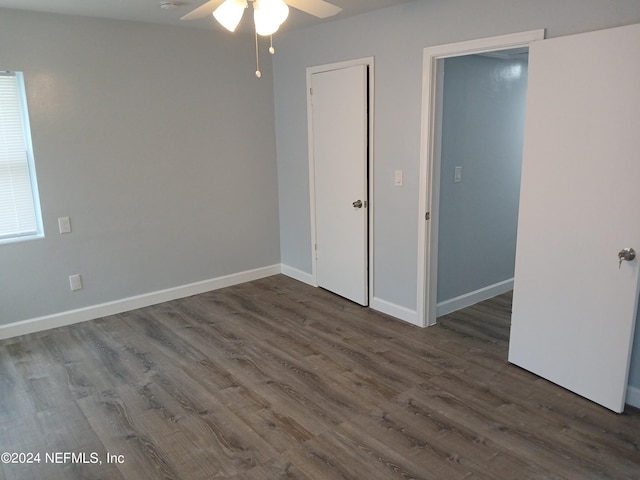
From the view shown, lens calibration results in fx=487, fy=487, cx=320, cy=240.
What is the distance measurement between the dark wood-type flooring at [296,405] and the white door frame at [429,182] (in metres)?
0.29

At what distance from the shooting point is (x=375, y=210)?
13.6ft

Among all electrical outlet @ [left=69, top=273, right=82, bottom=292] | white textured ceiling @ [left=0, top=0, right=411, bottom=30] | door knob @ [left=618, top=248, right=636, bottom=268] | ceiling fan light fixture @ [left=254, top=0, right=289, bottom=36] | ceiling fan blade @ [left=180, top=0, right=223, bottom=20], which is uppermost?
white textured ceiling @ [left=0, top=0, right=411, bottom=30]

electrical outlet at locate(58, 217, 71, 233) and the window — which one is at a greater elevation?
the window

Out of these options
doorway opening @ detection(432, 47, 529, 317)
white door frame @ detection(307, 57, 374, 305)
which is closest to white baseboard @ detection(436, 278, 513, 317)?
doorway opening @ detection(432, 47, 529, 317)

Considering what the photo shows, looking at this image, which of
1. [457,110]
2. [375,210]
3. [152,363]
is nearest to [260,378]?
[152,363]

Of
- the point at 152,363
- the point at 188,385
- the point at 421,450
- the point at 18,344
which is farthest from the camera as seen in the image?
the point at 18,344

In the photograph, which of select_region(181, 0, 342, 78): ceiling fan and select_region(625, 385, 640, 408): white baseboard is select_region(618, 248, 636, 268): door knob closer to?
select_region(625, 385, 640, 408): white baseboard

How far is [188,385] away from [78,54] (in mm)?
2752

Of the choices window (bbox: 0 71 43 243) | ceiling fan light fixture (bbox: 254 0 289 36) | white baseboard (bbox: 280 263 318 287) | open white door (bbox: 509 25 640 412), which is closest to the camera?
ceiling fan light fixture (bbox: 254 0 289 36)

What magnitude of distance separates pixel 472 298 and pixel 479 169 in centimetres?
116

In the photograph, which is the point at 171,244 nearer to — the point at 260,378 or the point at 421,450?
the point at 260,378

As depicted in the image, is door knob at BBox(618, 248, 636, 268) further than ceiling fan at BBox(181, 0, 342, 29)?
Yes

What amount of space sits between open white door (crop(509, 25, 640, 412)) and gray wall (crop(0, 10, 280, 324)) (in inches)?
114

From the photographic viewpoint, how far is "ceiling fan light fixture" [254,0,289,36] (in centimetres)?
193
